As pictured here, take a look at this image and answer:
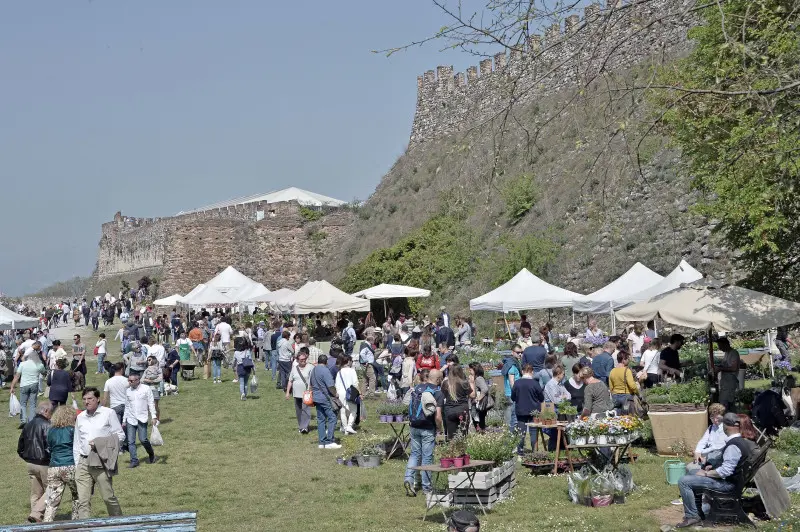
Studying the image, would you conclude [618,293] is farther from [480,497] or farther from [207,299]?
[207,299]

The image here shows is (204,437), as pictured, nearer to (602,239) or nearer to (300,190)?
(602,239)

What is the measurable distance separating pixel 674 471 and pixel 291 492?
4.33 m

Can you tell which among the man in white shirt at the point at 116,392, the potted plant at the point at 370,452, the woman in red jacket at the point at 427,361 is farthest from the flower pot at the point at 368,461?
the woman in red jacket at the point at 427,361

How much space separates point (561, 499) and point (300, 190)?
58493 mm

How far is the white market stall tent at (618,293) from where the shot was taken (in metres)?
22.7

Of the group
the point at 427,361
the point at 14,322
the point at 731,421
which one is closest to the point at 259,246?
the point at 14,322

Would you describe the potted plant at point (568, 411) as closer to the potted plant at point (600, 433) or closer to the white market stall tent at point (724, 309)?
the potted plant at point (600, 433)

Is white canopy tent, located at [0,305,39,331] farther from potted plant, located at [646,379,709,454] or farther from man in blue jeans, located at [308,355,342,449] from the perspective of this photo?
potted plant, located at [646,379,709,454]

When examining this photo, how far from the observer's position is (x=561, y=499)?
439 inches

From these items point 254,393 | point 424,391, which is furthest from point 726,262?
point 424,391

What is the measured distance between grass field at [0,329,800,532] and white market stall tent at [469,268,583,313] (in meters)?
7.40

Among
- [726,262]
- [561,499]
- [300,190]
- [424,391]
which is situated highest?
[300,190]

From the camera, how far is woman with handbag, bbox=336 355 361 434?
16.7 meters

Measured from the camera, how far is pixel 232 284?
36.0 meters
